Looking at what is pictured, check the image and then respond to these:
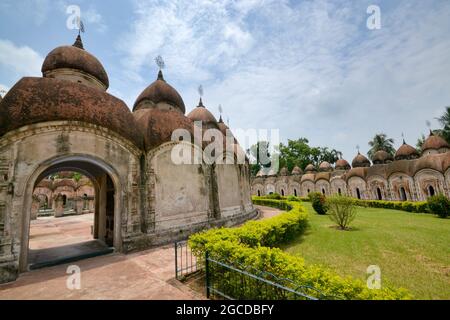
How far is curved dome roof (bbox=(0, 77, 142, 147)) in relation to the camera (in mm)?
6871

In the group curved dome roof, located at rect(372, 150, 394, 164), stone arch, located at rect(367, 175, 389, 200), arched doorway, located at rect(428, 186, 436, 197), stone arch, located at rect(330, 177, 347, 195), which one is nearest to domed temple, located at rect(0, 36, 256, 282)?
arched doorway, located at rect(428, 186, 436, 197)

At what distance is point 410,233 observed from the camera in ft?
36.0

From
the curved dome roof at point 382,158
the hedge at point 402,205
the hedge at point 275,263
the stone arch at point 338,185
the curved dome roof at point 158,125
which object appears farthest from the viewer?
the stone arch at point 338,185

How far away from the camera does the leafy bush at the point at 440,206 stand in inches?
647

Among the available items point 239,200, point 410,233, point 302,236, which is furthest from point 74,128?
point 410,233

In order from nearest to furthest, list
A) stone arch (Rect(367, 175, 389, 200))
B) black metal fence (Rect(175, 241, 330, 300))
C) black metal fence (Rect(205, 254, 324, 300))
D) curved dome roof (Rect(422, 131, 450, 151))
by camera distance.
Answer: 1. black metal fence (Rect(175, 241, 330, 300))
2. black metal fence (Rect(205, 254, 324, 300))
3. curved dome roof (Rect(422, 131, 450, 151))
4. stone arch (Rect(367, 175, 389, 200))

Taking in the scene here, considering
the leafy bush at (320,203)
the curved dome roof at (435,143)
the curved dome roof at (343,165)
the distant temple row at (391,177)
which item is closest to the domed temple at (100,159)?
the leafy bush at (320,203)

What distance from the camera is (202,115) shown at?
2052 centimetres

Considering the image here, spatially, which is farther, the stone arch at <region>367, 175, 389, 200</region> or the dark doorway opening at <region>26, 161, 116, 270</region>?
the stone arch at <region>367, 175, 389, 200</region>

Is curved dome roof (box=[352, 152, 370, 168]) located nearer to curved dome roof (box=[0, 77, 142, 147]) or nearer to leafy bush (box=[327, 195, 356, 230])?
leafy bush (box=[327, 195, 356, 230])

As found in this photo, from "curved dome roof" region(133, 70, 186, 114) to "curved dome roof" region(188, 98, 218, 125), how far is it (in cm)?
468

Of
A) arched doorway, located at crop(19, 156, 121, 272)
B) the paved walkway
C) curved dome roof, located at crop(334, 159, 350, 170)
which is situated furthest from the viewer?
curved dome roof, located at crop(334, 159, 350, 170)

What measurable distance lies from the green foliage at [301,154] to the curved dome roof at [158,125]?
154 feet

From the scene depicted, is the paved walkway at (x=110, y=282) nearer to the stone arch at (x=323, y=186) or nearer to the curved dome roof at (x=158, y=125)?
the curved dome roof at (x=158, y=125)
